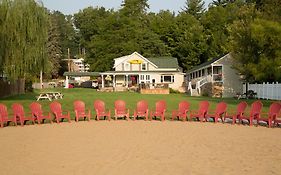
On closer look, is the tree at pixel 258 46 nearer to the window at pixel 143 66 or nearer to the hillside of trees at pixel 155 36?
the hillside of trees at pixel 155 36

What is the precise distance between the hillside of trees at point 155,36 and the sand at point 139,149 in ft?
44.5

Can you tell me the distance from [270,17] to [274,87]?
630 centimetres

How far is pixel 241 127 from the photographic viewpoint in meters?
17.0

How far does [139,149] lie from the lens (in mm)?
11320

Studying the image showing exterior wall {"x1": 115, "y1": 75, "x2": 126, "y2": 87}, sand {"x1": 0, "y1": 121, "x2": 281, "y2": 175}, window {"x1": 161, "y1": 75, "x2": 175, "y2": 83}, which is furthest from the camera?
exterior wall {"x1": 115, "y1": 75, "x2": 126, "y2": 87}

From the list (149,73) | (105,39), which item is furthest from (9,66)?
(105,39)

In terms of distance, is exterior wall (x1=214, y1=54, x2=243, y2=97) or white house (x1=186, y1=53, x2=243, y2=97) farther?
exterior wall (x1=214, y1=54, x2=243, y2=97)

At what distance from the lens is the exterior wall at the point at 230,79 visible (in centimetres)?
4578

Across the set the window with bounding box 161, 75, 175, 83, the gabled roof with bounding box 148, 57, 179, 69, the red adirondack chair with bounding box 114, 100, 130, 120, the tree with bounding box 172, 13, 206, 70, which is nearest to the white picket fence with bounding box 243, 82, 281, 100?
the red adirondack chair with bounding box 114, 100, 130, 120

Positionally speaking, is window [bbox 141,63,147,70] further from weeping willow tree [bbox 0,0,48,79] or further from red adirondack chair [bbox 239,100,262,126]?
red adirondack chair [bbox 239,100,262,126]

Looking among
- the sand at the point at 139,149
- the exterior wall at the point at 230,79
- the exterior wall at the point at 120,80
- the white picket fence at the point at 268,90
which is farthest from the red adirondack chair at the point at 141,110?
the exterior wall at the point at 120,80

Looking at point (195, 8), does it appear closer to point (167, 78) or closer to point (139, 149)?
point (167, 78)

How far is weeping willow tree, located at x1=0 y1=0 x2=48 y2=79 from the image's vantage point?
28.5 metres

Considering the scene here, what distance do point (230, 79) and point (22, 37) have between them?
26084 millimetres
